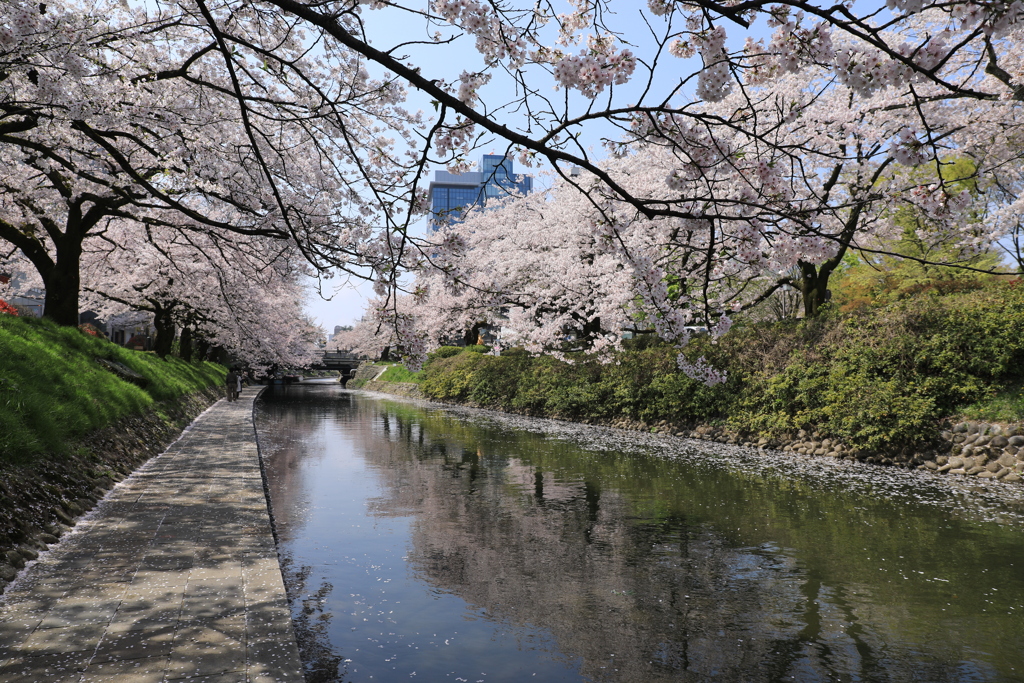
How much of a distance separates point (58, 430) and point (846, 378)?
15.2m

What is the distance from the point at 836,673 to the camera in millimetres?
4211

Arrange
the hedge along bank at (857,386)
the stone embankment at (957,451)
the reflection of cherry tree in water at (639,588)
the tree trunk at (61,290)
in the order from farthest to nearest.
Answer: the tree trunk at (61,290), the hedge along bank at (857,386), the stone embankment at (957,451), the reflection of cherry tree in water at (639,588)

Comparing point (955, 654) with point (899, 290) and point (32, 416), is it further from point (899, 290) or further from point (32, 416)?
point (899, 290)

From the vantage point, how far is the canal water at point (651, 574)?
4406mm

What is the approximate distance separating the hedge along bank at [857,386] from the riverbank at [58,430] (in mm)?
13764

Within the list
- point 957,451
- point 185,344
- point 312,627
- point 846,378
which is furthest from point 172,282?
point 957,451

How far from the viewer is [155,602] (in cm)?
445

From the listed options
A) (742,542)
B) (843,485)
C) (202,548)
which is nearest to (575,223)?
(843,485)

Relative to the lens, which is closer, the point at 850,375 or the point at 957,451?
the point at 957,451

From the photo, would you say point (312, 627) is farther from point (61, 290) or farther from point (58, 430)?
point (61, 290)

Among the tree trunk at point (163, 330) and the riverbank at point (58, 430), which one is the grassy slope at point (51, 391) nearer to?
the riverbank at point (58, 430)

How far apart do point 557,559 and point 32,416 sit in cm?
655

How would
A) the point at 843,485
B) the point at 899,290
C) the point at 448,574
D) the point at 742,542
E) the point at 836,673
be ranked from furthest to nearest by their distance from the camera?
1. the point at 899,290
2. the point at 843,485
3. the point at 742,542
4. the point at 448,574
5. the point at 836,673

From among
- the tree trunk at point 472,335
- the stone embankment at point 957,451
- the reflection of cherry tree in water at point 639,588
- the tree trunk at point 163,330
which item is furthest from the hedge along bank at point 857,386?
the tree trunk at point 163,330
